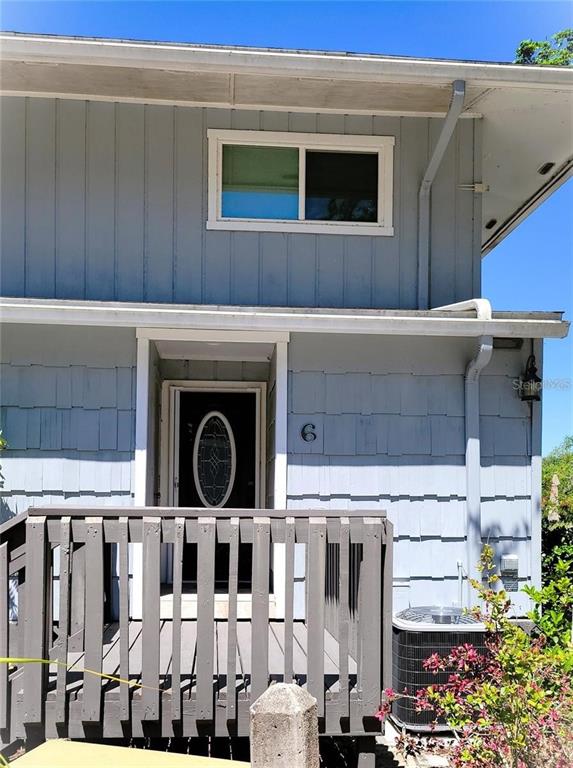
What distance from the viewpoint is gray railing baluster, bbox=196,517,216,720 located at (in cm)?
306

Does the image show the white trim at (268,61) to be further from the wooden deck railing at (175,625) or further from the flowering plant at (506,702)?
the flowering plant at (506,702)

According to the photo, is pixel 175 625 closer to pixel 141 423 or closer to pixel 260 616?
pixel 260 616

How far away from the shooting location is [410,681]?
3.83m

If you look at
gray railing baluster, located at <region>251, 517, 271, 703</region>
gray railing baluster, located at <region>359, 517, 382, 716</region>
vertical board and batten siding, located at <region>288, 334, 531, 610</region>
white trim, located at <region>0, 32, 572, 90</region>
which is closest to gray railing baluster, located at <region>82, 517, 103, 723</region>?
gray railing baluster, located at <region>251, 517, 271, 703</region>

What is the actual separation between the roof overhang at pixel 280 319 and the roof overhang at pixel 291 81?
59.1 inches

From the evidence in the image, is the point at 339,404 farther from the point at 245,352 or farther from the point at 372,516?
the point at 372,516

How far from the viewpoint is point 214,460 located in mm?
6375

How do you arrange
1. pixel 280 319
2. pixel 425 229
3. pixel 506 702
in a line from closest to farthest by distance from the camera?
pixel 506 702 < pixel 280 319 < pixel 425 229

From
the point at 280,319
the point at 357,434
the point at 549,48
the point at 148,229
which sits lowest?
the point at 357,434

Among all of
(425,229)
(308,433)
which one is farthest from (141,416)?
(425,229)

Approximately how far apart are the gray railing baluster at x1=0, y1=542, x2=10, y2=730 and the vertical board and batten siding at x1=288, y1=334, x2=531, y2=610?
7.12 feet

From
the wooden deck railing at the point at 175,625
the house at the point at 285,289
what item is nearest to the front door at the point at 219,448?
the house at the point at 285,289

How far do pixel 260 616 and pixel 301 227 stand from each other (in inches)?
126

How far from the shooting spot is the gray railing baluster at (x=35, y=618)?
9.84ft
